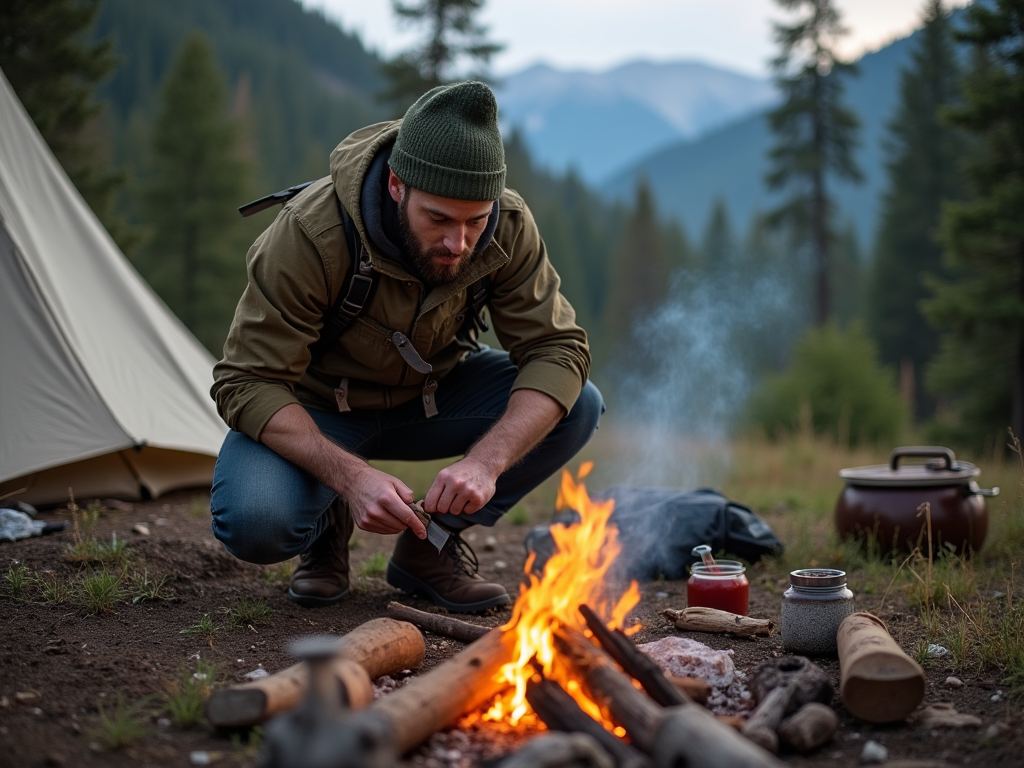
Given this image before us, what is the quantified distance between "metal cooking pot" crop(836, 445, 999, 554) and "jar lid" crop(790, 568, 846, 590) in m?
1.24

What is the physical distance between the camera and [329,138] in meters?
68.5

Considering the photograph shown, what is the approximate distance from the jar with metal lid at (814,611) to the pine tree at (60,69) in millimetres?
10799

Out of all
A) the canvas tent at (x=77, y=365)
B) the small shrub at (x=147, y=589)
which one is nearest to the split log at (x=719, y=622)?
the small shrub at (x=147, y=589)

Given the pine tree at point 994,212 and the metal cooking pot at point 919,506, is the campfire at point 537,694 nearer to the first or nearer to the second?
the metal cooking pot at point 919,506

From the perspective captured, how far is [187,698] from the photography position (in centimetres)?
228

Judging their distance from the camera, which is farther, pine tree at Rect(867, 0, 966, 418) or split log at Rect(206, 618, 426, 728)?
pine tree at Rect(867, 0, 966, 418)

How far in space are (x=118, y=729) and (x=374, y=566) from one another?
72.8 inches

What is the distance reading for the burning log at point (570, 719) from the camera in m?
1.84

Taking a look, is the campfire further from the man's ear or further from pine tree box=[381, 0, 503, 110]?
pine tree box=[381, 0, 503, 110]

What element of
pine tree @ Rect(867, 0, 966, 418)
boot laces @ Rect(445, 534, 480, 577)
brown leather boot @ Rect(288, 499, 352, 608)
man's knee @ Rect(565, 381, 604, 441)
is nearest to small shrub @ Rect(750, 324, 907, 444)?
man's knee @ Rect(565, 381, 604, 441)

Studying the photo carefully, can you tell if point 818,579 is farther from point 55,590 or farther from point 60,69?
point 60,69

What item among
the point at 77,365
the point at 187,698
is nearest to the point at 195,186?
the point at 77,365

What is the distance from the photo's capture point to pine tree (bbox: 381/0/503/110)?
19422 mm

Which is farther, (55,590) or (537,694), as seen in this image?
(55,590)
